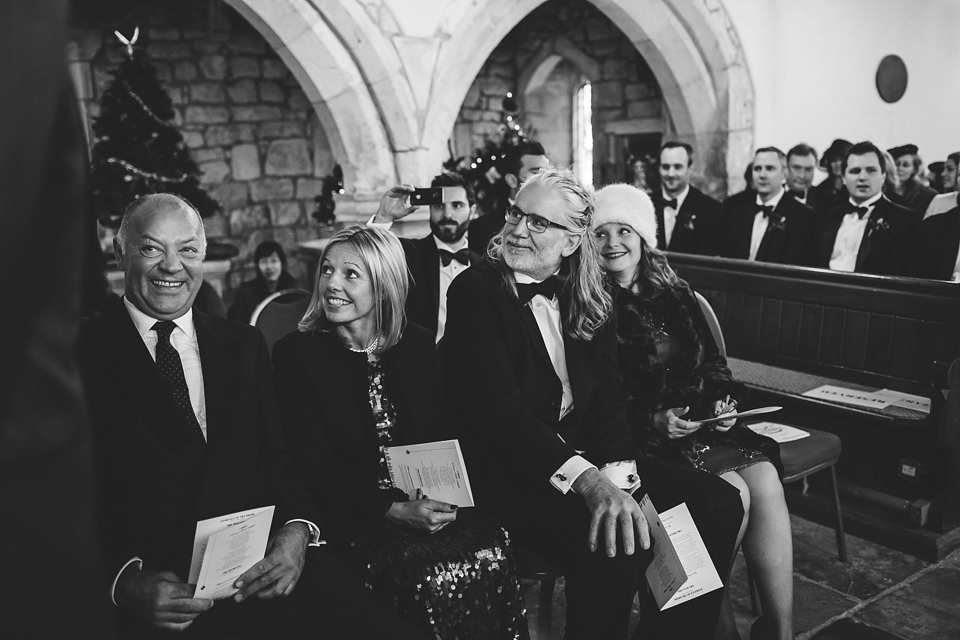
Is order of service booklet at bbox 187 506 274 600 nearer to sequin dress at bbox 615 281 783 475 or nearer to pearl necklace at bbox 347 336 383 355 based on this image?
pearl necklace at bbox 347 336 383 355

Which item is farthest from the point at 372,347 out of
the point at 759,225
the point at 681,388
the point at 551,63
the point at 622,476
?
the point at 551,63

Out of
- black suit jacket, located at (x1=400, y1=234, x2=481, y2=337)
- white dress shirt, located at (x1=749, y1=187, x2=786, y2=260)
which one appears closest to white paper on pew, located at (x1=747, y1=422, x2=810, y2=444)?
black suit jacket, located at (x1=400, y1=234, x2=481, y2=337)

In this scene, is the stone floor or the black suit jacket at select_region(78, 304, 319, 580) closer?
the black suit jacket at select_region(78, 304, 319, 580)

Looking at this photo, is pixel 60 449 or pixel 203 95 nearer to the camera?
pixel 60 449

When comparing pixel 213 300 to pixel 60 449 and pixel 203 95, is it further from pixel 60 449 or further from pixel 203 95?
pixel 203 95

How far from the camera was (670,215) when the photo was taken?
5.00 metres

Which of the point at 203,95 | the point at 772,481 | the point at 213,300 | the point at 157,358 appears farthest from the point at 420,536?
the point at 203,95

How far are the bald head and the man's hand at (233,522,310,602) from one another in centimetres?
54

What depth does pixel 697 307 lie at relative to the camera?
8.19ft

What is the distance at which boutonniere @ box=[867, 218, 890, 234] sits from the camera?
13.0 ft

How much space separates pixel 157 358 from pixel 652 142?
7553 mm

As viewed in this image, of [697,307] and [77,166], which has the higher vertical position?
[77,166]

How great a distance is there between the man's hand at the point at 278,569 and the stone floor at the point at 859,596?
99cm

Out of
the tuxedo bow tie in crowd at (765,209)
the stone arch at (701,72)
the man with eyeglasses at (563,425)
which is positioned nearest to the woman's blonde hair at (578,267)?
the man with eyeglasses at (563,425)
